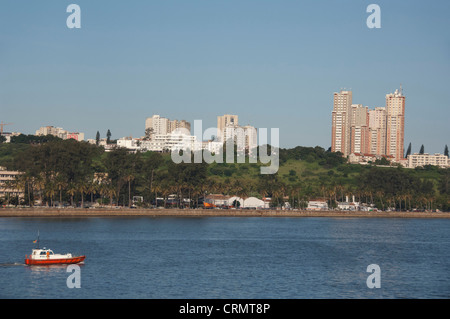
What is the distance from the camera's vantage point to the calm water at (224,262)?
1784 inches

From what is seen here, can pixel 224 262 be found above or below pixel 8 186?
below

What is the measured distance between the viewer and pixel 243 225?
107 meters

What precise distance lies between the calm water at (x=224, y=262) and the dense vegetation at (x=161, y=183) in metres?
33.2

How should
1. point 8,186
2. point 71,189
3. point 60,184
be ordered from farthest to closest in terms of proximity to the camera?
A: point 8,186 < point 71,189 < point 60,184

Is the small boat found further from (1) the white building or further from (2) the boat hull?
(1) the white building

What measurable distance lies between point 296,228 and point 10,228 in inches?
1689

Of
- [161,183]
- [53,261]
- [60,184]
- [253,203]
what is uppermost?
[60,184]

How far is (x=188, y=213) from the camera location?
12900 centimetres

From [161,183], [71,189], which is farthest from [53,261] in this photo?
[161,183]

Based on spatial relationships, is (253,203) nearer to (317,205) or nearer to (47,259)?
(317,205)

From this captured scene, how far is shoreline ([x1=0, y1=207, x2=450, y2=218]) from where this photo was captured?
115125 mm

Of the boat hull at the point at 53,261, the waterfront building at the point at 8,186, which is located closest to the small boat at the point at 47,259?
the boat hull at the point at 53,261

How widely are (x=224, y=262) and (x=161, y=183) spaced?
263 ft
